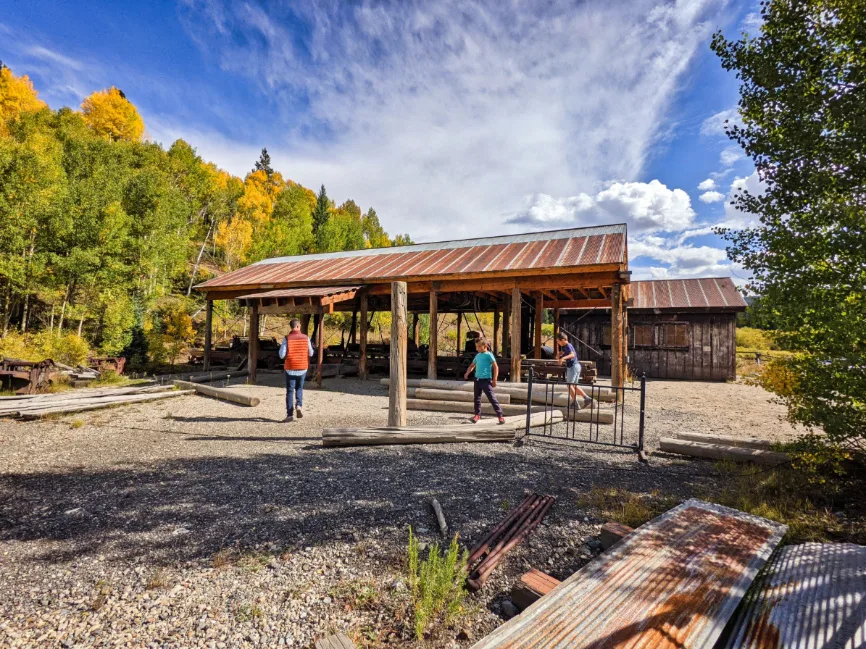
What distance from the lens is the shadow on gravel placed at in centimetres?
345

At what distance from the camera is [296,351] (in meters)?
7.99

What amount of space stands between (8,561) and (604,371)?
1969cm

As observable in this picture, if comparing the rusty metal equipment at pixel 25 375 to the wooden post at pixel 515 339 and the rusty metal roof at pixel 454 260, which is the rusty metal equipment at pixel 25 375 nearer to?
the rusty metal roof at pixel 454 260

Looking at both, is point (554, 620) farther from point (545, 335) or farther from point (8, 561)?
point (545, 335)

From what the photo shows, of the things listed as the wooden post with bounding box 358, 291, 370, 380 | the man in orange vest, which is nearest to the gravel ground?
the man in orange vest

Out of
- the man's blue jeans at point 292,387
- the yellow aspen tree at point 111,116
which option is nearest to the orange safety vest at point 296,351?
the man's blue jeans at point 292,387

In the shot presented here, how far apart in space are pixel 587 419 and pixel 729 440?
9.09ft

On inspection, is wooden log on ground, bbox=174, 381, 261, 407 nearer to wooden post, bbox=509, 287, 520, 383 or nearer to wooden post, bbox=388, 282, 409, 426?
wooden post, bbox=388, 282, 409, 426

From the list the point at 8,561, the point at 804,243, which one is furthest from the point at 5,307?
the point at 804,243

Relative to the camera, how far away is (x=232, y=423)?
813 cm

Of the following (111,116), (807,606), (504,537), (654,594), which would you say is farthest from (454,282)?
(111,116)

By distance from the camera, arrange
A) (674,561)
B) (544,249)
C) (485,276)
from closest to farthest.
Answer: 1. (674,561)
2. (485,276)
3. (544,249)

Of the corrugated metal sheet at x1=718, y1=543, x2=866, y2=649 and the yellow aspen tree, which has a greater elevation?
the yellow aspen tree

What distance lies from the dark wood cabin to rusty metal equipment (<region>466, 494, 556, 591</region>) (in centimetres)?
1559
